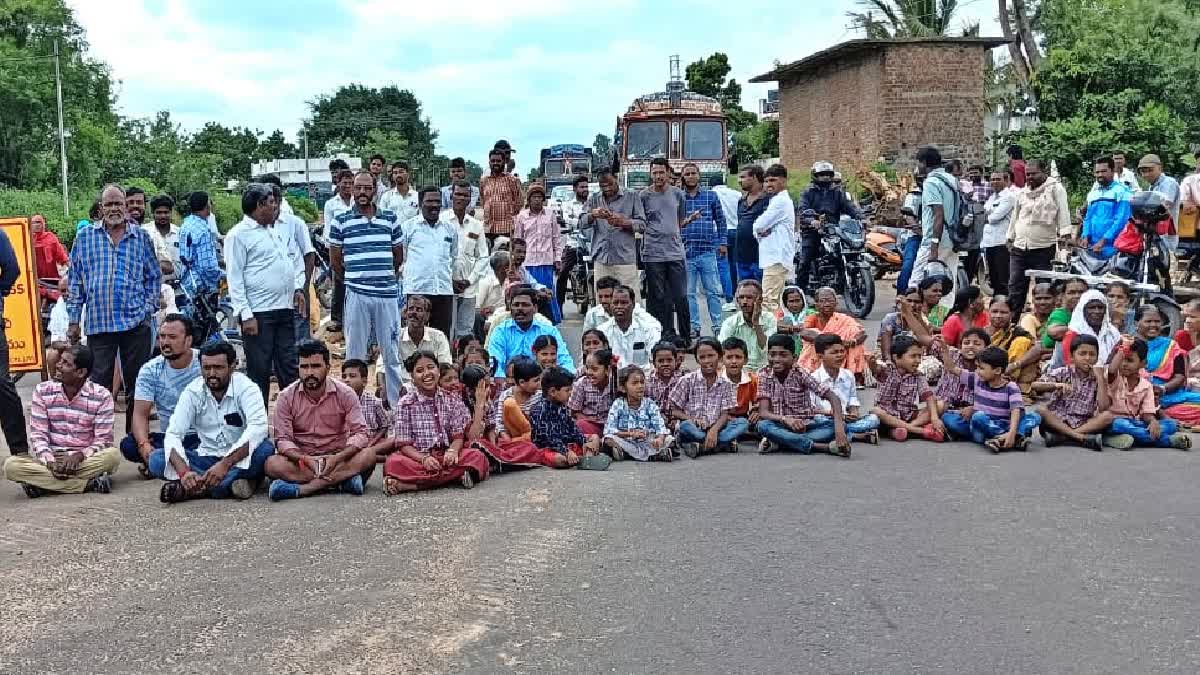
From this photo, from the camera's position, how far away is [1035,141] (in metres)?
26.8

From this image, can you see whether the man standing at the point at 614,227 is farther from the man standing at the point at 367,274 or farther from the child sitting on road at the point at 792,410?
the child sitting on road at the point at 792,410

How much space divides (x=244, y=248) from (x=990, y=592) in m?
6.09

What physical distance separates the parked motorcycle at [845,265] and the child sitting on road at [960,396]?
5.56m

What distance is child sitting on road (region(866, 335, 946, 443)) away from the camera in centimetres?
934

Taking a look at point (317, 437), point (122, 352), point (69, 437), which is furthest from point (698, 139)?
point (69, 437)

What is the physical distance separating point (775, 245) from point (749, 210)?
106 cm

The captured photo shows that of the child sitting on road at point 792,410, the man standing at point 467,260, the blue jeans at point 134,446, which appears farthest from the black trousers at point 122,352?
the child sitting on road at point 792,410

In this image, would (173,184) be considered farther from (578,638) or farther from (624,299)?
(578,638)

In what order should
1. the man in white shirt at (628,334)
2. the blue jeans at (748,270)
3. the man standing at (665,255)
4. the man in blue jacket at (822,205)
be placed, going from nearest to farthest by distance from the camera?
1. the man in white shirt at (628,334)
2. the man standing at (665,255)
3. the blue jeans at (748,270)
4. the man in blue jacket at (822,205)

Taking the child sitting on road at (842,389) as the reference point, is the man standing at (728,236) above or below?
above

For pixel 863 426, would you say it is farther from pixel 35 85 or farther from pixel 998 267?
pixel 35 85

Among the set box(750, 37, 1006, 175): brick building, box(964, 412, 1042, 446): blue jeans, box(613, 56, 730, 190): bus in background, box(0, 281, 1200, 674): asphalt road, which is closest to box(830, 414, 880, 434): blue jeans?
box(964, 412, 1042, 446): blue jeans

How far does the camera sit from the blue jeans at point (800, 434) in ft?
29.2

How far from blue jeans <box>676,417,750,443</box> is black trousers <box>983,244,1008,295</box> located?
717cm
